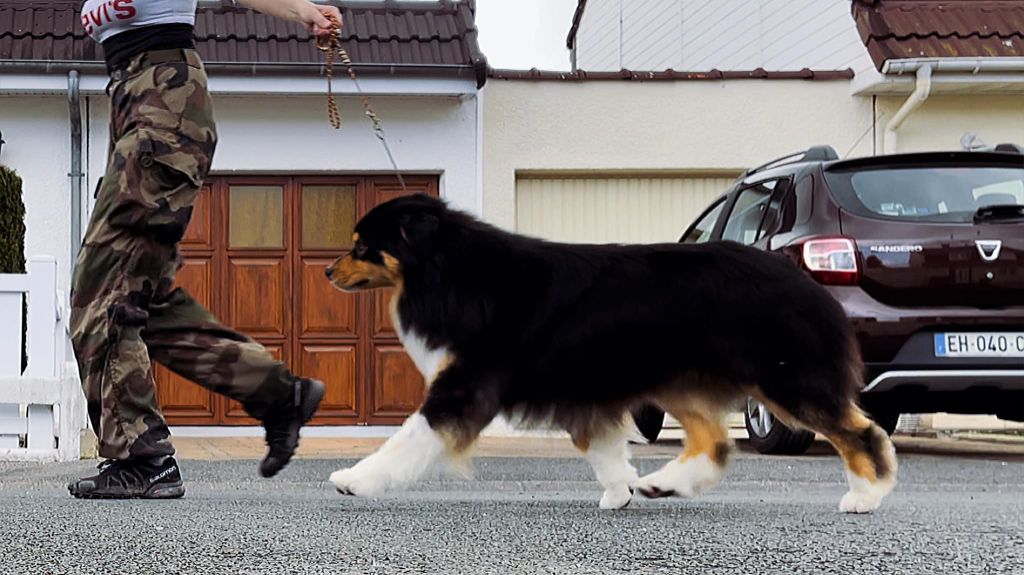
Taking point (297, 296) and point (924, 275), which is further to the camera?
point (297, 296)

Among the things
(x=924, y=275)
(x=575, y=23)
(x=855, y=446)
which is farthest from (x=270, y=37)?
(x=575, y=23)

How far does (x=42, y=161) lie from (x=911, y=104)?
7392mm

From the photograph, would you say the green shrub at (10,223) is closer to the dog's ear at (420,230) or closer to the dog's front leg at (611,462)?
the dog's ear at (420,230)

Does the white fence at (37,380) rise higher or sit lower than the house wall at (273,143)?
lower

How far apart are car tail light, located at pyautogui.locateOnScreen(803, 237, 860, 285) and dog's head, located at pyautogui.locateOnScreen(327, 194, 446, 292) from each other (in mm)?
3047

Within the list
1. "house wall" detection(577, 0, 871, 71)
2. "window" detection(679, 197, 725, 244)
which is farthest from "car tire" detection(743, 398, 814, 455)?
"house wall" detection(577, 0, 871, 71)

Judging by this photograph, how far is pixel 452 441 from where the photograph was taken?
4.51 meters

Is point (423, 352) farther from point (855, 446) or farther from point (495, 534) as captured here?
point (855, 446)

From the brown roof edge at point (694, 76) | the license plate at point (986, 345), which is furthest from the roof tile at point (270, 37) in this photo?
the license plate at point (986, 345)

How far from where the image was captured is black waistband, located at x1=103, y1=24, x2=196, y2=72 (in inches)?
183

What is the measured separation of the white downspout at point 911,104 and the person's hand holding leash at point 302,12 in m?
7.98

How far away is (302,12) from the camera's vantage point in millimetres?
4797

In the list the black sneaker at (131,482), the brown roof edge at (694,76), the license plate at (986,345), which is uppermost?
the brown roof edge at (694,76)

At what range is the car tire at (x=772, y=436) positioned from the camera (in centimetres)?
810
